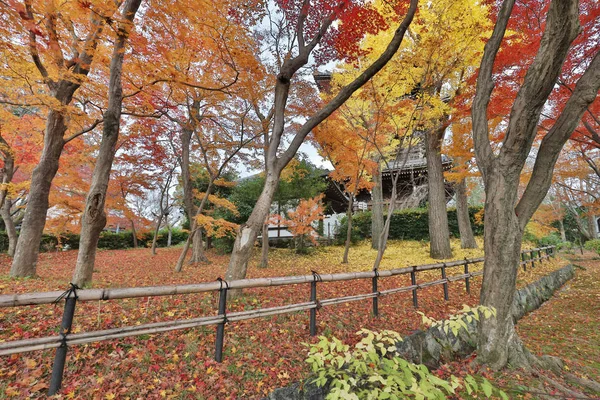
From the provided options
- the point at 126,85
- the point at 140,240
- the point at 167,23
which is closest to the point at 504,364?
the point at 167,23

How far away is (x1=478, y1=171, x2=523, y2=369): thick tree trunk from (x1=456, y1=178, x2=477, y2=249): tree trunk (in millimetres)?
10191

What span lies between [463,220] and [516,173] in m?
11.0

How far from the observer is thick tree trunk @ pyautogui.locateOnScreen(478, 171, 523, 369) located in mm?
3928

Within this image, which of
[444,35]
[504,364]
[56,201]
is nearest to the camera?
[504,364]

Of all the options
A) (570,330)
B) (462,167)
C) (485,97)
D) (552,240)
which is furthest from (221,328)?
(552,240)

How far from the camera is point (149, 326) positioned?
2.86 meters

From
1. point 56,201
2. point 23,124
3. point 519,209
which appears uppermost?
point 23,124

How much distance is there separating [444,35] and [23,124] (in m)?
15.0

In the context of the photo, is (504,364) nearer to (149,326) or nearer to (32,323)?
(149,326)

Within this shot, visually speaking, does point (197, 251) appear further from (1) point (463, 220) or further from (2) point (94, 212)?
(1) point (463, 220)

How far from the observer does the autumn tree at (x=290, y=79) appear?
16.8 feet

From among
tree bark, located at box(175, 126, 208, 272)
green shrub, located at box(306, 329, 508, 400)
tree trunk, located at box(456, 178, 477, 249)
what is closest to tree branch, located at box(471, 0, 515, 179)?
green shrub, located at box(306, 329, 508, 400)

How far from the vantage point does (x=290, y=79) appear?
20.1ft

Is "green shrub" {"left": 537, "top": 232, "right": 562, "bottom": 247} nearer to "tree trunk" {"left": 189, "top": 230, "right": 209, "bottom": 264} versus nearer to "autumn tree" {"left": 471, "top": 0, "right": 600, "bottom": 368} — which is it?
"autumn tree" {"left": 471, "top": 0, "right": 600, "bottom": 368}
